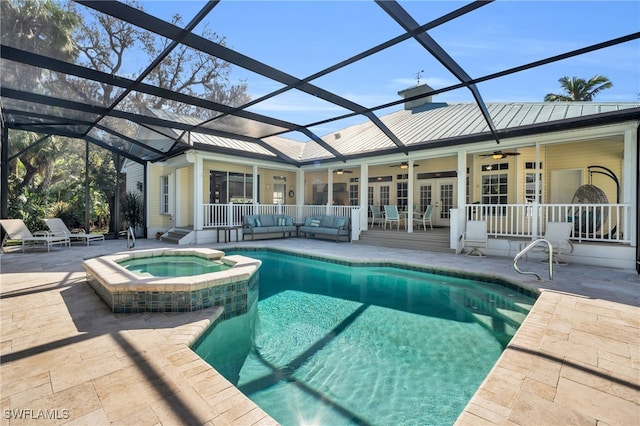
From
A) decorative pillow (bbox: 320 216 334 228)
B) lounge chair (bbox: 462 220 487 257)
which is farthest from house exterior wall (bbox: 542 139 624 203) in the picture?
decorative pillow (bbox: 320 216 334 228)

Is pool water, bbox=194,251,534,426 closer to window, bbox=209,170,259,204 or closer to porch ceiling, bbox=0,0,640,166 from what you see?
porch ceiling, bbox=0,0,640,166

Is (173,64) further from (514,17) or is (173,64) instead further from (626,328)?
(626,328)

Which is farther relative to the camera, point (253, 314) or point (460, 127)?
point (460, 127)

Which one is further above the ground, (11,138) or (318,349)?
(11,138)

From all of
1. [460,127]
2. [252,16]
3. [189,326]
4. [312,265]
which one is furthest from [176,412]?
[460,127]

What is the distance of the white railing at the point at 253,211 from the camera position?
36.3 ft

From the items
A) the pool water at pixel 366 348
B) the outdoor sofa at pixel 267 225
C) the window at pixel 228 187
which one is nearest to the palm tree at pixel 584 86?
the pool water at pixel 366 348

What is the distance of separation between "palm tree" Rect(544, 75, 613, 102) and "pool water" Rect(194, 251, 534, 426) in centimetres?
1667

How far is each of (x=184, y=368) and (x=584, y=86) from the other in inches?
866

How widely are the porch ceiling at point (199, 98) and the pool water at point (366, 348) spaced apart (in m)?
3.98

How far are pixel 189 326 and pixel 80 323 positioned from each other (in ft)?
4.07

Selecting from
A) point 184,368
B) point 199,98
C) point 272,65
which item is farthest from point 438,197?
point 184,368

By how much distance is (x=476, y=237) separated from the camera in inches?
324

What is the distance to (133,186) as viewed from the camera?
47.3 feet
